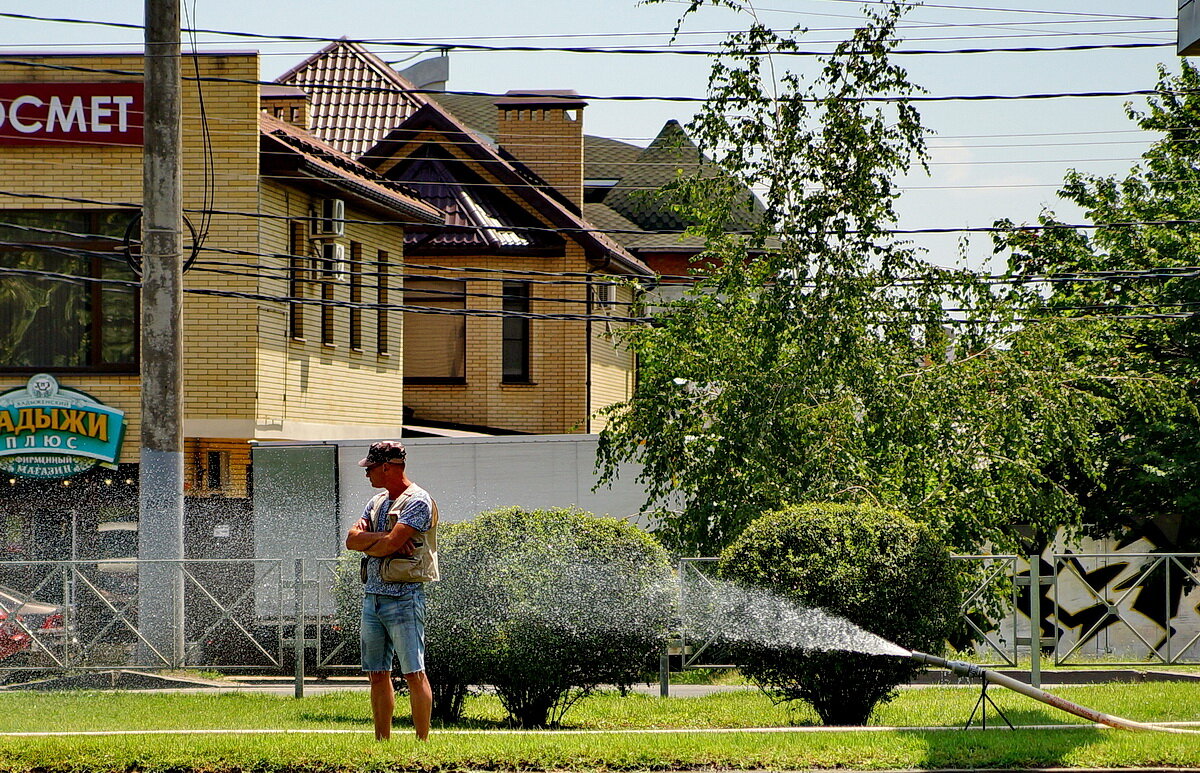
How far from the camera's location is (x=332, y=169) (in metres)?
22.3

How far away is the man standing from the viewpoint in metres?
8.31

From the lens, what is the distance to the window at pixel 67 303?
68.4 ft

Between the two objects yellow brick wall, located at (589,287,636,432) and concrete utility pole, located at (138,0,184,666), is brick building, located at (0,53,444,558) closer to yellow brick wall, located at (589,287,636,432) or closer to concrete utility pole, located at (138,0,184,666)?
concrete utility pole, located at (138,0,184,666)

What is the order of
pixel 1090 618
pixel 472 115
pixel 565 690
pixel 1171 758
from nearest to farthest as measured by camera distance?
pixel 1171 758 < pixel 565 690 < pixel 1090 618 < pixel 472 115

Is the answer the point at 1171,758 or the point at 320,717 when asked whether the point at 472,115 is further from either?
the point at 1171,758

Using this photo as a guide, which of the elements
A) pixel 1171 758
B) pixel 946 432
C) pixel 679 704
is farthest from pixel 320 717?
pixel 946 432

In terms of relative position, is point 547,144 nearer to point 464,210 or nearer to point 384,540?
point 464,210

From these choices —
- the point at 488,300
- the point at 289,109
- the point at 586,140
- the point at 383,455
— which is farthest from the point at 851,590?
the point at 586,140

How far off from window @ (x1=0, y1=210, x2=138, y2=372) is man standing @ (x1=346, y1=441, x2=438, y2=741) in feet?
44.5

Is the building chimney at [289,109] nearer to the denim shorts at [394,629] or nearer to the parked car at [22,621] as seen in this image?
the parked car at [22,621]

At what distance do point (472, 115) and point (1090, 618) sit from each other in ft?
84.3

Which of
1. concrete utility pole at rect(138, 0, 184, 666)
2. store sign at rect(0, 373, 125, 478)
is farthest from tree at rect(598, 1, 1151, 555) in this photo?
store sign at rect(0, 373, 125, 478)

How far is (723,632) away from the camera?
1040 centimetres

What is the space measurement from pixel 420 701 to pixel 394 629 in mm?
537
